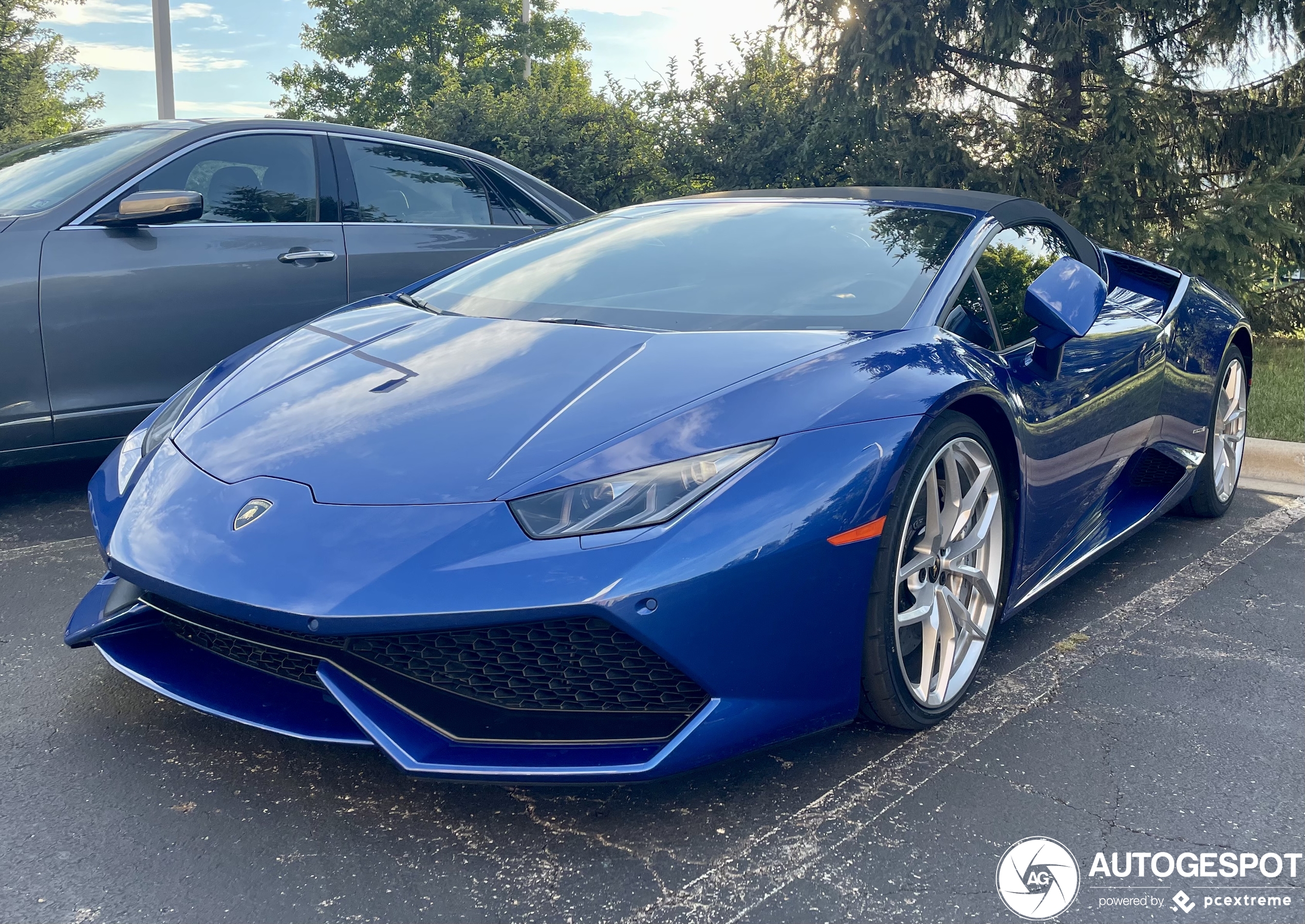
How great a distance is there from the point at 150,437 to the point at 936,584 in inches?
71.7

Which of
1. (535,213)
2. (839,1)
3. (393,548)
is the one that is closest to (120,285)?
(535,213)

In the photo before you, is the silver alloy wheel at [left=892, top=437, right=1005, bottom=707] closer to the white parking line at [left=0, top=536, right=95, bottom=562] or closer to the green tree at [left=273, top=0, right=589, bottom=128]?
the white parking line at [left=0, top=536, right=95, bottom=562]

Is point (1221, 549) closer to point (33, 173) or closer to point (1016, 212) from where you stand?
point (1016, 212)

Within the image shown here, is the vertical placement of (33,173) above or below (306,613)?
above

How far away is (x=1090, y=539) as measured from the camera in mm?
3262

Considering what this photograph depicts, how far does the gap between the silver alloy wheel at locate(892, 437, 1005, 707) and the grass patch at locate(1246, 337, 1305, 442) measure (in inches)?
109

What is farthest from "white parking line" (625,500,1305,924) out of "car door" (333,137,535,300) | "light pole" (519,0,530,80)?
"light pole" (519,0,530,80)

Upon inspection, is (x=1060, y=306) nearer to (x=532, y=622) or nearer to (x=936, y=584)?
(x=936, y=584)

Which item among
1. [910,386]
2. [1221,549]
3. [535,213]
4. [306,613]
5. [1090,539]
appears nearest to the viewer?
[306,613]

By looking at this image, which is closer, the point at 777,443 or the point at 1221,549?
the point at 777,443

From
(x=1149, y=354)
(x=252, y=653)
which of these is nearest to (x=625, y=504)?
(x=252, y=653)

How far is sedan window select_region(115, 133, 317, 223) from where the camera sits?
14.0 ft

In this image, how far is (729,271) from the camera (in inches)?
118

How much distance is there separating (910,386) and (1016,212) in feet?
4.20
